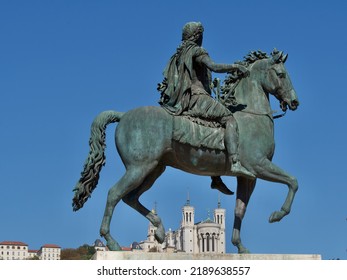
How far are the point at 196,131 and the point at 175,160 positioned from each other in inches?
26.7

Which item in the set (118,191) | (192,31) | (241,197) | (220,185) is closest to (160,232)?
(118,191)

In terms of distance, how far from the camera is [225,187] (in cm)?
1611

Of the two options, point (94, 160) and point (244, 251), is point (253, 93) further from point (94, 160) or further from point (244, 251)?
point (94, 160)

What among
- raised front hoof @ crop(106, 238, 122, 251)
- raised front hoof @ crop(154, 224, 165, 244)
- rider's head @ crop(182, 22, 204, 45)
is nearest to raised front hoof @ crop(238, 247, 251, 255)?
raised front hoof @ crop(154, 224, 165, 244)

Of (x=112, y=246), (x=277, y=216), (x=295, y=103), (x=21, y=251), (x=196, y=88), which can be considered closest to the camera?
(x=112, y=246)

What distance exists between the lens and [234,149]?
1502 cm

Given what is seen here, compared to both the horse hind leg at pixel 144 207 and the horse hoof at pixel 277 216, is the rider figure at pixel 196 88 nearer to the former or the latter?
the horse hoof at pixel 277 216

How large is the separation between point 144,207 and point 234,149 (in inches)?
80.6

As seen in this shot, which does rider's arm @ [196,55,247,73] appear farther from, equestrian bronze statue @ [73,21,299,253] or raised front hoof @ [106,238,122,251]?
raised front hoof @ [106,238,122,251]

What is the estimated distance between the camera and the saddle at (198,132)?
49.8 ft

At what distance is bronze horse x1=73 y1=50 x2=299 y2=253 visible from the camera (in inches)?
591
